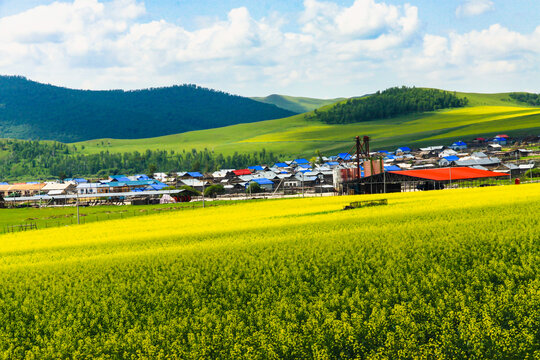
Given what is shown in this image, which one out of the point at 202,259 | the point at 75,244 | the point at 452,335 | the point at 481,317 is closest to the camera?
the point at 452,335

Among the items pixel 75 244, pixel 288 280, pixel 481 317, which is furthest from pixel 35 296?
pixel 75 244

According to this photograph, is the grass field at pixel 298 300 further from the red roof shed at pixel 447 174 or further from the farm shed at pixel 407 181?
the red roof shed at pixel 447 174

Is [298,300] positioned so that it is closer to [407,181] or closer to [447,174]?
[407,181]

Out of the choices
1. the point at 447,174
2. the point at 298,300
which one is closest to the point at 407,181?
the point at 447,174

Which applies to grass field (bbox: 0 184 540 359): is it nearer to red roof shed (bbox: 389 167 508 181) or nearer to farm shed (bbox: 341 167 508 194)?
farm shed (bbox: 341 167 508 194)

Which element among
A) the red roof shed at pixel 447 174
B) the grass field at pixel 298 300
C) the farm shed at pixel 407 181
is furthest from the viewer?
the farm shed at pixel 407 181

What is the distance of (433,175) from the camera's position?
4951 inches

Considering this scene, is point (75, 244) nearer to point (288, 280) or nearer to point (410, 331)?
point (288, 280)

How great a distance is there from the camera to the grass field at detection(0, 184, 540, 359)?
1894cm

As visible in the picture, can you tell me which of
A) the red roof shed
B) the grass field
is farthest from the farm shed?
the grass field

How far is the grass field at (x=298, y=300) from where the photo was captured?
1894 cm

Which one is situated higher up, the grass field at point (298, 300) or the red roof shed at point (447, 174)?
the grass field at point (298, 300)

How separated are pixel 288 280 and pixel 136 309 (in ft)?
23.9

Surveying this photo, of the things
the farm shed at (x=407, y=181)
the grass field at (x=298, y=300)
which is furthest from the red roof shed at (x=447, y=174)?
the grass field at (x=298, y=300)
